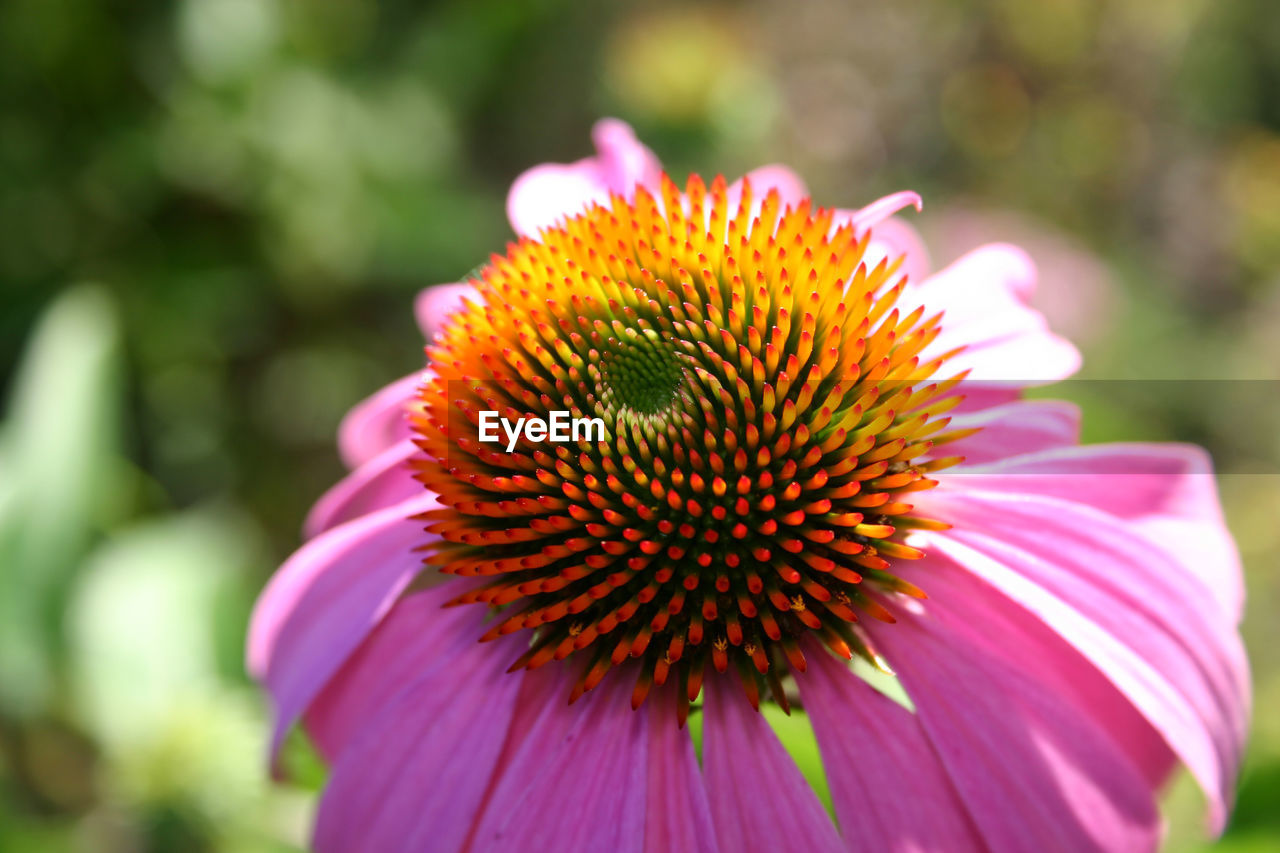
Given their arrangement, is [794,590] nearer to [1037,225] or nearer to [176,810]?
[176,810]

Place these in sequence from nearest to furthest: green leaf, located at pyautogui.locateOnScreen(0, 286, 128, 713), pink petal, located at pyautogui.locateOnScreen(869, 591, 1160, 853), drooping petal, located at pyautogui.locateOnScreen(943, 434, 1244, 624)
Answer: pink petal, located at pyautogui.locateOnScreen(869, 591, 1160, 853), drooping petal, located at pyautogui.locateOnScreen(943, 434, 1244, 624), green leaf, located at pyautogui.locateOnScreen(0, 286, 128, 713)

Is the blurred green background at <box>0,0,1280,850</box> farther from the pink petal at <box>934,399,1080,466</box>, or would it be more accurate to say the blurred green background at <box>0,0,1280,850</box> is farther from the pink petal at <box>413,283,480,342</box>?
the pink petal at <box>934,399,1080,466</box>

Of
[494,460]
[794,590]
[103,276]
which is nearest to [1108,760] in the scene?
[794,590]

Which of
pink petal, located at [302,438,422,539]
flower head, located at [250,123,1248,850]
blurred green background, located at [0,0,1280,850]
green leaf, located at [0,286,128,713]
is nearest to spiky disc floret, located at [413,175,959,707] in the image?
flower head, located at [250,123,1248,850]

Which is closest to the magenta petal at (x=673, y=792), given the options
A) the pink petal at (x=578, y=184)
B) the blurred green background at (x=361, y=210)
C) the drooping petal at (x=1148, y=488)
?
the drooping petal at (x=1148, y=488)

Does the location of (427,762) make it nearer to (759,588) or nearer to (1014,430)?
(759,588)
